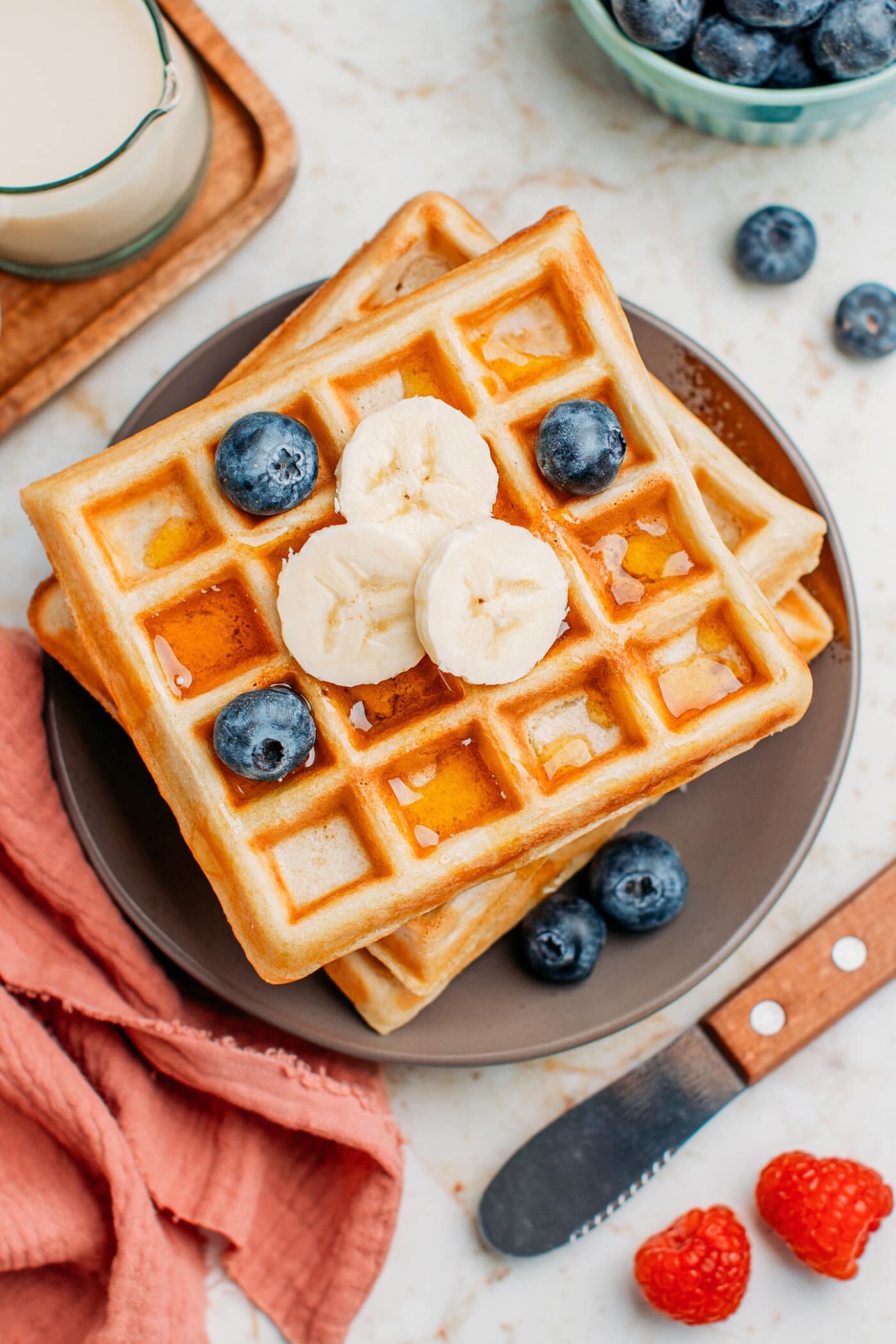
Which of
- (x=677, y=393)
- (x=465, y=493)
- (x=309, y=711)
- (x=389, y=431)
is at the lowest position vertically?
(x=677, y=393)

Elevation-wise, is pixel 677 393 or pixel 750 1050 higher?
pixel 677 393

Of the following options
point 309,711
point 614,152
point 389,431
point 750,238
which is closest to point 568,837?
point 309,711

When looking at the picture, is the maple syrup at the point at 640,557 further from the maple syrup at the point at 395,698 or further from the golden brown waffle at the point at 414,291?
the maple syrup at the point at 395,698

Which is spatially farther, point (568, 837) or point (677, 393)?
point (677, 393)

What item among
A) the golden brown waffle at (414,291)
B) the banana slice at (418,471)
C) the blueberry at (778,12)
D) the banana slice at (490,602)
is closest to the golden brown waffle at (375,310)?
the golden brown waffle at (414,291)

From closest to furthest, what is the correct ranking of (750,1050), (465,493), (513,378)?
(465,493)
(513,378)
(750,1050)

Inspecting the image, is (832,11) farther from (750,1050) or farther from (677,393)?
(750,1050)

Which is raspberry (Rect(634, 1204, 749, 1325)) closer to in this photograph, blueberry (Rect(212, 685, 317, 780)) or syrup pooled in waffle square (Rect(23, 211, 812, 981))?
syrup pooled in waffle square (Rect(23, 211, 812, 981))
